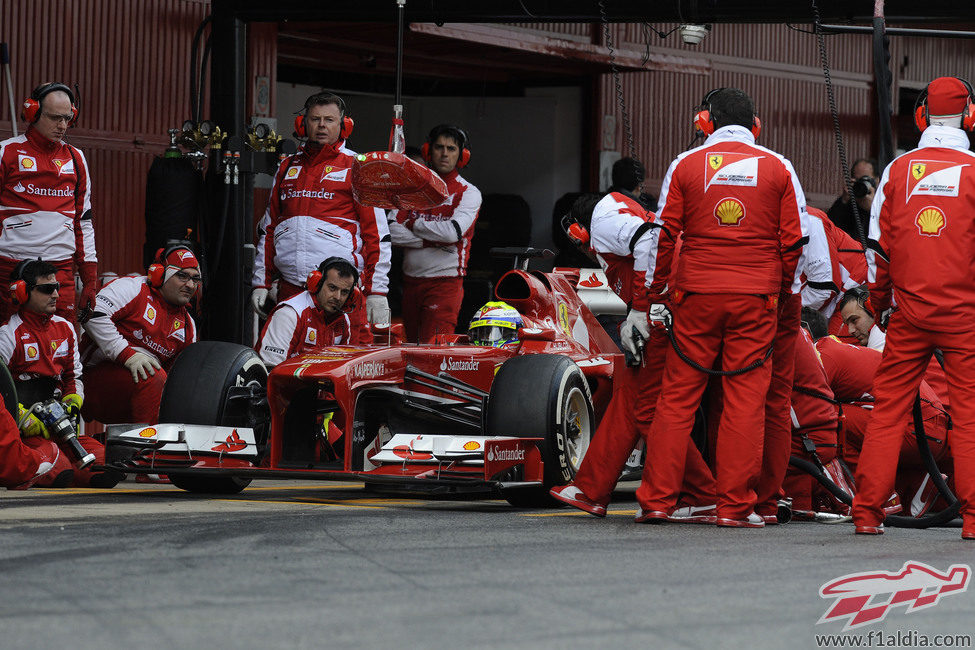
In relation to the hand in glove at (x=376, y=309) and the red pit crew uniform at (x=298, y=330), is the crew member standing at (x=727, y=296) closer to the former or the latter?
the red pit crew uniform at (x=298, y=330)

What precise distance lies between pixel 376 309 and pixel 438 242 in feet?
4.31

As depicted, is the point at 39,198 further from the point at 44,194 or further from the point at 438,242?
the point at 438,242

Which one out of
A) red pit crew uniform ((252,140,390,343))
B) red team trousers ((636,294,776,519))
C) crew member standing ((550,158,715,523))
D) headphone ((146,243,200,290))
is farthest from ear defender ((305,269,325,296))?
red team trousers ((636,294,776,519))

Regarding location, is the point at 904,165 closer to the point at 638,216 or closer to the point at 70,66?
the point at 638,216

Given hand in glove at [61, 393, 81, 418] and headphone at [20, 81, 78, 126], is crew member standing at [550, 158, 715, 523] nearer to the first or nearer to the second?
hand in glove at [61, 393, 81, 418]

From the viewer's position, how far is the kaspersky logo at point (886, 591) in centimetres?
435

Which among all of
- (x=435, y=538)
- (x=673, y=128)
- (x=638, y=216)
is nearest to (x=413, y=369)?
(x=638, y=216)

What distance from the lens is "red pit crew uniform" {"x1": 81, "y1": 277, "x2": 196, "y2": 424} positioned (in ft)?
30.0

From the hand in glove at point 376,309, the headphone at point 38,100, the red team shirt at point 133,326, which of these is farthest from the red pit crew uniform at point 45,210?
the hand in glove at point 376,309

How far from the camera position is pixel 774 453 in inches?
275

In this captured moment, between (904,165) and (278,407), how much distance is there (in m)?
3.28

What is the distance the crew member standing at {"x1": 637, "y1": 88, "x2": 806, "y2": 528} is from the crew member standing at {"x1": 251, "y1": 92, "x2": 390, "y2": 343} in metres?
3.23

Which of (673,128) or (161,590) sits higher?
(673,128)

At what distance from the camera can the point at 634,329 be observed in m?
6.94
